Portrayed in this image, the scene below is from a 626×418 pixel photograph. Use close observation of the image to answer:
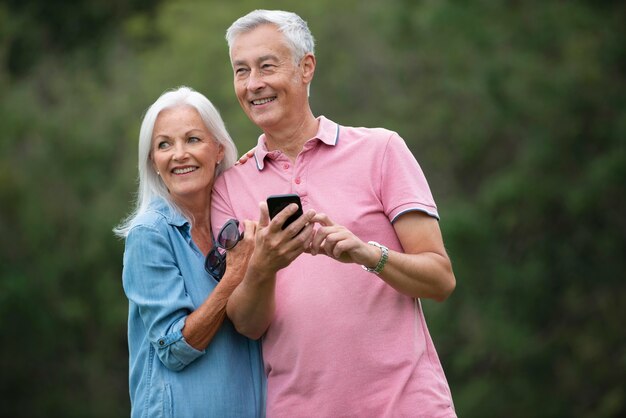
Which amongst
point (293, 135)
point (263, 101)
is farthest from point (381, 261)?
A: point (263, 101)

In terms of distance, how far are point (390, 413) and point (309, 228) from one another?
647mm

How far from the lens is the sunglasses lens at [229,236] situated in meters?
3.39

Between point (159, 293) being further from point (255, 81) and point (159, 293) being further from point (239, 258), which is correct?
point (255, 81)

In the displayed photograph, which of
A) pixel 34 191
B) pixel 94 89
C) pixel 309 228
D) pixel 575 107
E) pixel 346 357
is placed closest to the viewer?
pixel 309 228

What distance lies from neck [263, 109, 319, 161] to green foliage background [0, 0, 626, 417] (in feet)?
32.2

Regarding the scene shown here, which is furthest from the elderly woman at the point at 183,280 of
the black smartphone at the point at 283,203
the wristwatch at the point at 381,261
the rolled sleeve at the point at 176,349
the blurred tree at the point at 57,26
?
the blurred tree at the point at 57,26

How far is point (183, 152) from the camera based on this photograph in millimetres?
3574

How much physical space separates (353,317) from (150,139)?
964 millimetres

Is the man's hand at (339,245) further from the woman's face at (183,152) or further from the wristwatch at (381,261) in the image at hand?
the woman's face at (183,152)

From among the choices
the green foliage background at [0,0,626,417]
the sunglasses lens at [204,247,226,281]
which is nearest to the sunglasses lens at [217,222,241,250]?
the sunglasses lens at [204,247,226,281]

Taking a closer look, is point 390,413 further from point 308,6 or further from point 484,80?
point 308,6

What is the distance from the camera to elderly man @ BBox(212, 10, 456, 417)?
3268 millimetres

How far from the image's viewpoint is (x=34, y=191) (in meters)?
14.7

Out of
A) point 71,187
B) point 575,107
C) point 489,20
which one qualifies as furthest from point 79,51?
point 575,107
